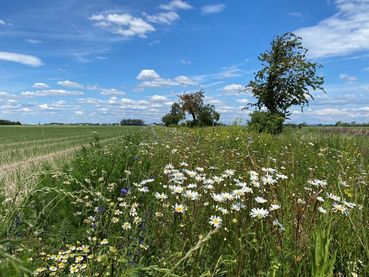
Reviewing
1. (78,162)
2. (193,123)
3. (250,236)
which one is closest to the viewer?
(250,236)

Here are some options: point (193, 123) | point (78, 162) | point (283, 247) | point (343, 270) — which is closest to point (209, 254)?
point (283, 247)

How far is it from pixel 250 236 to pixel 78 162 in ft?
13.3

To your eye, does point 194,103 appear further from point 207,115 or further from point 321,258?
point 321,258

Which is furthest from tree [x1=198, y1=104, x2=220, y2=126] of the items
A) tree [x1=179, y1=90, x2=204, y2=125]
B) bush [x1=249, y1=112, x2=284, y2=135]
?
bush [x1=249, y1=112, x2=284, y2=135]

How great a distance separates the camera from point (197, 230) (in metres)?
2.71

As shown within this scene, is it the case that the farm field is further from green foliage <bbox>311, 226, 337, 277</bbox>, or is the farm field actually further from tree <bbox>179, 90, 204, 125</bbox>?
tree <bbox>179, 90, 204, 125</bbox>

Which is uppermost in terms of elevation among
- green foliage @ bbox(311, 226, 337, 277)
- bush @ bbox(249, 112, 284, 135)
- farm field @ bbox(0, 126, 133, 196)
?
bush @ bbox(249, 112, 284, 135)

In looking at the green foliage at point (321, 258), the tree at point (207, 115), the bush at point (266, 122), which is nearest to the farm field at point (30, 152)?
the green foliage at point (321, 258)

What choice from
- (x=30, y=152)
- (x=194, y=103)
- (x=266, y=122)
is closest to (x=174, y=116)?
(x=194, y=103)

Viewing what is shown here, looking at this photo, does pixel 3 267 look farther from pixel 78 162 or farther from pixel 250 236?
pixel 78 162

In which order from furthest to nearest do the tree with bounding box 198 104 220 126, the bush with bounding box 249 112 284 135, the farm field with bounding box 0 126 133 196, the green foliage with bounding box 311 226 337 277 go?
the tree with bounding box 198 104 220 126, the bush with bounding box 249 112 284 135, the farm field with bounding box 0 126 133 196, the green foliage with bounding box 311 226 337 277

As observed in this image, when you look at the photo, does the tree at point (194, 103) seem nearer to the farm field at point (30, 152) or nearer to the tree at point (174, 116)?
the tree at point (174, 116)

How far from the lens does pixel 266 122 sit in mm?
24688

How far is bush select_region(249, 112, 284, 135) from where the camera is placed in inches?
934
